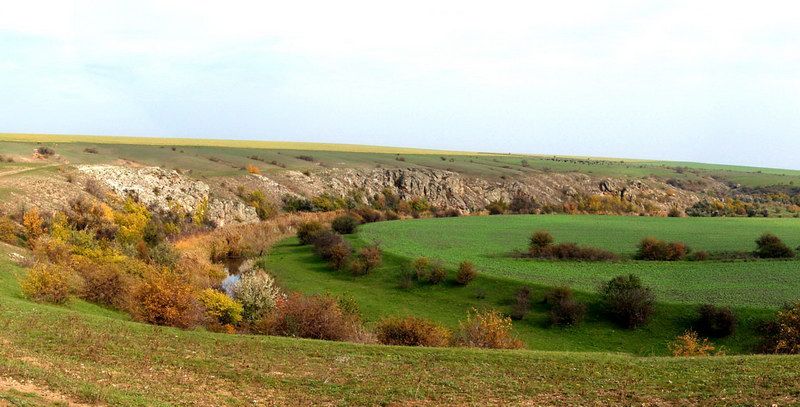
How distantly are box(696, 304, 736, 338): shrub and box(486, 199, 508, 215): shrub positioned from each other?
74.4m

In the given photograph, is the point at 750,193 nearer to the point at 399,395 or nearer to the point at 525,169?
the point at 525,169

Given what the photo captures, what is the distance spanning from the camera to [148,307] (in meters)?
31.8

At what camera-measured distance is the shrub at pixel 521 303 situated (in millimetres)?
44250

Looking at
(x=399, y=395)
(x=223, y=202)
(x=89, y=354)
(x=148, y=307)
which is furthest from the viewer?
(x=223, y=202)

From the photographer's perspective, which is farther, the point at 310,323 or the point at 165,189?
the point at 165,189

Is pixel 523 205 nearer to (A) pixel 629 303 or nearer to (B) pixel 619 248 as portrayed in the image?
(B) pixel 619 248

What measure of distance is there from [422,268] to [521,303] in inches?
482

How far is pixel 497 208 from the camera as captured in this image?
11488 centimetres

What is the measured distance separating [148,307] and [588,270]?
39286mm

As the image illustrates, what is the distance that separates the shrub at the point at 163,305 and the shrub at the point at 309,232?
3701cm

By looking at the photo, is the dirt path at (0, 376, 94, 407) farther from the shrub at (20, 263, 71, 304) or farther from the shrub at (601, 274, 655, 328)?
the shrub at (601, 274, 655, 328)

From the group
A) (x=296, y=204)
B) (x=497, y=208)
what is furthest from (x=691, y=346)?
(x=497, y=208)

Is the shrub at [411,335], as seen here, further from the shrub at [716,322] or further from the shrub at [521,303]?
the shrub at [716,322]

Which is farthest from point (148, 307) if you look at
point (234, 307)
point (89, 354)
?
point (89, 354)
